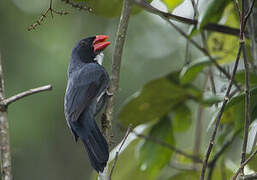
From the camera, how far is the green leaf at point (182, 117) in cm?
389

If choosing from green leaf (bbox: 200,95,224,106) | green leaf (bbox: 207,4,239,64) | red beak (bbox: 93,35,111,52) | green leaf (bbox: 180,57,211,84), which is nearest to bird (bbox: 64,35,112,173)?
red beak (bbox: 93,35,111,52)

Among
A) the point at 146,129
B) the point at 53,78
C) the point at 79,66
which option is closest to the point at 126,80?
the point at 53,78

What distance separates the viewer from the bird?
10.6 feet

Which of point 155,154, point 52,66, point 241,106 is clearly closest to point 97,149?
point 155,154

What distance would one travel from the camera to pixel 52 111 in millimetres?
9258

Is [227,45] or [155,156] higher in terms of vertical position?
[227,45]

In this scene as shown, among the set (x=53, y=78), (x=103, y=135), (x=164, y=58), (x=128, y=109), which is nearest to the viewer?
(x=103, y=135)

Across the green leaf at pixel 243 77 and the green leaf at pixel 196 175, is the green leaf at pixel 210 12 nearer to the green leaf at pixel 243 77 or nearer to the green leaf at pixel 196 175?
the green leaf at pixel 243 77

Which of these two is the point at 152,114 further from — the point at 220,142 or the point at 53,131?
the point at 53,131

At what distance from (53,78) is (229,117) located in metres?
5.12

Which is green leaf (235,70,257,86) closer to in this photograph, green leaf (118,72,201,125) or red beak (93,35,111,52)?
green leaf (118,72,201,125)

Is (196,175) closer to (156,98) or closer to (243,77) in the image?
(156,98)

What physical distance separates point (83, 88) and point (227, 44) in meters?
1.34

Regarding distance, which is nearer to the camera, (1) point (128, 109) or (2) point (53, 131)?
(1) point (128, 109)
